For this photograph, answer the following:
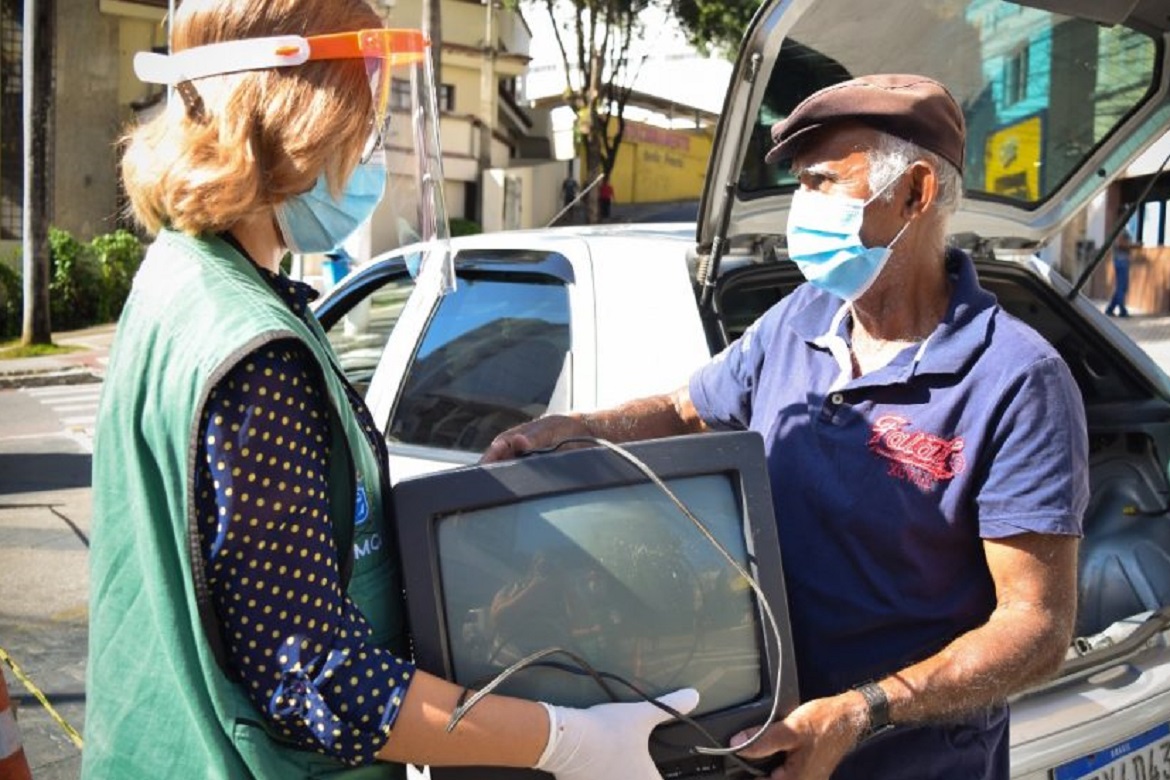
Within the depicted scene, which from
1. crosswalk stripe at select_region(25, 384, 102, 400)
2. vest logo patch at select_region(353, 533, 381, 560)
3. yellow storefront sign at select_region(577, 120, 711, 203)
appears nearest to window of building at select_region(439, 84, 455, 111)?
yellow storefront sign at select_region(577, 120, 711, 203)

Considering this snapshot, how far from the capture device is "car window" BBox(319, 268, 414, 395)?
392 centimetres

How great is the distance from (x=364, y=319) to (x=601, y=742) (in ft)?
9.33

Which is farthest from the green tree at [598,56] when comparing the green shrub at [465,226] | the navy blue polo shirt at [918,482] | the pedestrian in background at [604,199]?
the navy blue polo shirt at [918,482]

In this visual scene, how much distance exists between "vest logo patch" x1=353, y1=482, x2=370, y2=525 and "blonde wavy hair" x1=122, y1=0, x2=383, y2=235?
15.1 inches

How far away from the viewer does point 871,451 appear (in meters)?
1.98

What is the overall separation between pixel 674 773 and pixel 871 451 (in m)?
0.60

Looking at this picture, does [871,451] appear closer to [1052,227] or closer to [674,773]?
[674,773]

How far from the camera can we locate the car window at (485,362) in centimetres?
317

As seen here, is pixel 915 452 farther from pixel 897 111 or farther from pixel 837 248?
pixel 897 111

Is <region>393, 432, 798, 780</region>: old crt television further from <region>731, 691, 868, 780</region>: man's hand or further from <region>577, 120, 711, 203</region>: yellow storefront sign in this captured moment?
<region>577, 120, 711, 203</region>: yellow storefront sign

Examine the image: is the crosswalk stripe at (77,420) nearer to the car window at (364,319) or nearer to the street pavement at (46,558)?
the street pavement at (46,558)

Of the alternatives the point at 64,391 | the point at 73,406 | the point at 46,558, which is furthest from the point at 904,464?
the point at 64,391

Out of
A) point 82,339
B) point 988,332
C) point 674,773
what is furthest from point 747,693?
point 82,339

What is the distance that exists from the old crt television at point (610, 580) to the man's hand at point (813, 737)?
0.10 ft
